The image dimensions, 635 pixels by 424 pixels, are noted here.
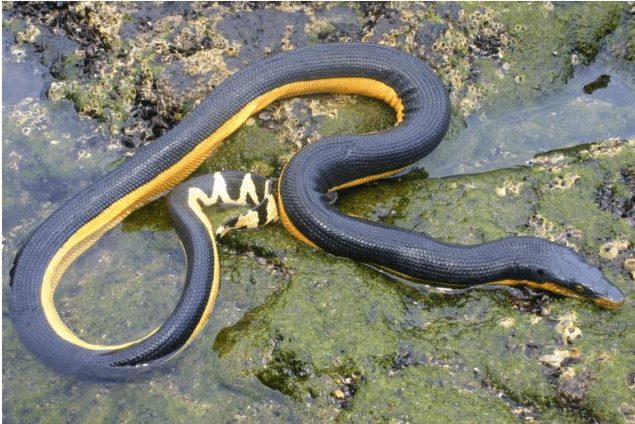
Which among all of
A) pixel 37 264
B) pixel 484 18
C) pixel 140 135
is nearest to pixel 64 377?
pixel 37 264

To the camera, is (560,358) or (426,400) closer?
(426,400)

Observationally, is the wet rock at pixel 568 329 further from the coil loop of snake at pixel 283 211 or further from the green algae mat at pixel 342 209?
the coil loop of snake at pixel 283 211

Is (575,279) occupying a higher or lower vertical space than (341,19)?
lower

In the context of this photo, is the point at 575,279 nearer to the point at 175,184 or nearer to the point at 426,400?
the point at 426,400

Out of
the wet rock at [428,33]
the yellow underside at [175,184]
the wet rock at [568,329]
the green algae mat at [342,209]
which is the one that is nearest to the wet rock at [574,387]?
the green algae mat at [342,209]

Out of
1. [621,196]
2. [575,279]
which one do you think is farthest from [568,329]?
[621,196]

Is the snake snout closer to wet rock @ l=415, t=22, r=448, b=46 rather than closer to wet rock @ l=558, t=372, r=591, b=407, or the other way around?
wet rock @ l=558, t=372, r=591, b=407

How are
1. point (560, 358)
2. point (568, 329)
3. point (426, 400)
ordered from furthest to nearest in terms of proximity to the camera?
point (568, 329) → point (560, 358) → point (426, 400)

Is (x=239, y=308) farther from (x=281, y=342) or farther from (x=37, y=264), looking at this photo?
(x=37, y=264)
